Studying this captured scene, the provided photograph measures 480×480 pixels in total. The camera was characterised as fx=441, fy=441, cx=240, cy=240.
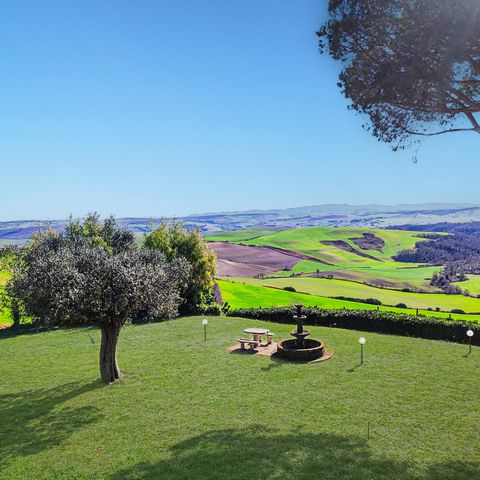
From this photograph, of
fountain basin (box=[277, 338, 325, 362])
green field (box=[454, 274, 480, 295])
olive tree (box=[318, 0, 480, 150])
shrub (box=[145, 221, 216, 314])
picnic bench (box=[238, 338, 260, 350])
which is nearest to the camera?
olive tree (box=[318, 0, 480, 150])

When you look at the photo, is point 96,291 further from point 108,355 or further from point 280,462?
point 280,462

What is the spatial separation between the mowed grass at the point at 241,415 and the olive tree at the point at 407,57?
1100 cm

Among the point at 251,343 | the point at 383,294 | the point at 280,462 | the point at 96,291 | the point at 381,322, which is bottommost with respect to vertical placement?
the point at 383,294

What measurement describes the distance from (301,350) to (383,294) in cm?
3864

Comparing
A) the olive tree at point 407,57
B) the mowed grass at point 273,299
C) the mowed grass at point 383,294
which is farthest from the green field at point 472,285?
the olive tree at point 407,57

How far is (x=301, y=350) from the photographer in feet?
89.0

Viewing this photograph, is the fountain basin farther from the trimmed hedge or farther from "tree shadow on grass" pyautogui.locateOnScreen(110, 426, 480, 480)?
"tree shadow on grass" pyautogui.locateOnScreen(110, 426, 480, 480)

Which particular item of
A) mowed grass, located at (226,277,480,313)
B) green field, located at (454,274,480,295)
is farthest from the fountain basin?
green field, located at (454,274,480,295)

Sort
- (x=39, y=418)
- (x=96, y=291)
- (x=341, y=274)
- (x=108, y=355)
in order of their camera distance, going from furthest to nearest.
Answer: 1. (x=341, y=274)
2. (x=108, y=355)
3. (x=96, y=291)
4. (x=39, y=418)

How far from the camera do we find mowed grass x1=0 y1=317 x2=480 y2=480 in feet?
46.7

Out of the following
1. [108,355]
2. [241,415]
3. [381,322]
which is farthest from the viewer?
[381,322]

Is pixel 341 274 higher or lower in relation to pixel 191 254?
lower

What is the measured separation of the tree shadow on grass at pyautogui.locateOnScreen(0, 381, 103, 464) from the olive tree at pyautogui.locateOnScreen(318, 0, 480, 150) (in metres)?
17.0

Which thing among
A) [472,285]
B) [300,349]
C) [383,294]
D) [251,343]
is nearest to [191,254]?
[251,343]
